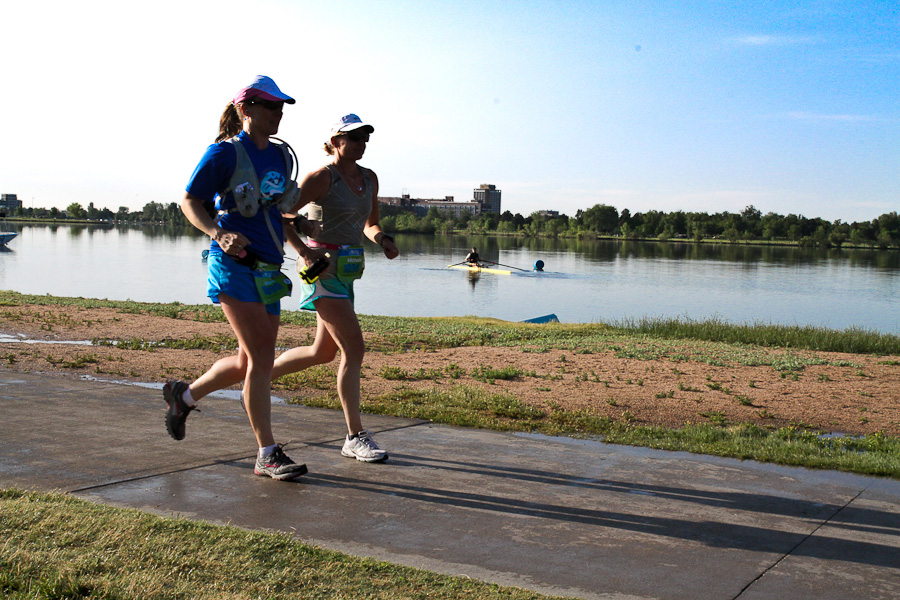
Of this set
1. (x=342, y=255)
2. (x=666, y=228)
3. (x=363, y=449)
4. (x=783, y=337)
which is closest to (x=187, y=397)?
(x=363, y=449)

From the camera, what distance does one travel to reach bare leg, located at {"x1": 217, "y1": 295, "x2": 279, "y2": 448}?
449 centimetres

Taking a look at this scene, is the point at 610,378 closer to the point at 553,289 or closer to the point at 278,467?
the point at 278,467

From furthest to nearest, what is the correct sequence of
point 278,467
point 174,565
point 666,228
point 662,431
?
1. point 666,228
2. point 662,431
3. point 278,467
4. point 174,565

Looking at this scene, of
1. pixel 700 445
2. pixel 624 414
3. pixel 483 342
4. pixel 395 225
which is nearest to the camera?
pixel 700 445

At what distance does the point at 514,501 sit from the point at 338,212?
2106mm

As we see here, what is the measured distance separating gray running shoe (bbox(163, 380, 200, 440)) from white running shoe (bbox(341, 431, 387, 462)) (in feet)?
3.20

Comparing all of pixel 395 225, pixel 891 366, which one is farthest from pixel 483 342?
pixel 395 225

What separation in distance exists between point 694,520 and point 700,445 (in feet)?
5.51

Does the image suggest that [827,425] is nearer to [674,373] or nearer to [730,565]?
[674,373]

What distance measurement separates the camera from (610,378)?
907cm

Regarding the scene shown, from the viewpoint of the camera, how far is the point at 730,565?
3379mm

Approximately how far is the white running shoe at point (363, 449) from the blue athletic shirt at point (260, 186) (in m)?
1.20

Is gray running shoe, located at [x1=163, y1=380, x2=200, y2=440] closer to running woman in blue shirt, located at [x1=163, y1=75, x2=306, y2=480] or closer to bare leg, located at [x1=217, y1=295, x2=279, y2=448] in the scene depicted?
running woman in blue shirt, located at [x1=163, y1=75, x2=306, y2=480]

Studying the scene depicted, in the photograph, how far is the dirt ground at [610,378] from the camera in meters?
7.19
